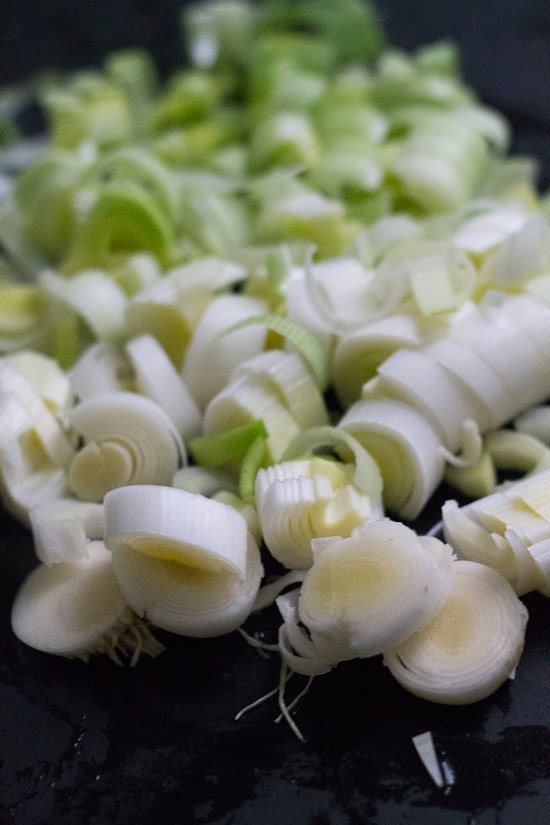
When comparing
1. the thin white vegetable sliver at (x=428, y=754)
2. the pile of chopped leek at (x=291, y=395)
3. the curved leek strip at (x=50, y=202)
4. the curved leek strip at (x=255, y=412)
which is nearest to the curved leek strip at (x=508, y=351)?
the pile of chopped leek at (x=291, y=395)

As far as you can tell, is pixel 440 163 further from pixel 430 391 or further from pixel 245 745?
pixel 245 745

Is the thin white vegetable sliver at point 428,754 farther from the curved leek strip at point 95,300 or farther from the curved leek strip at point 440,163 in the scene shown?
the curved leek strip at point 440,163

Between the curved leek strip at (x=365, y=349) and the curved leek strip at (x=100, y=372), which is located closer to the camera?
the curved leek strip at (x=365, y=349)

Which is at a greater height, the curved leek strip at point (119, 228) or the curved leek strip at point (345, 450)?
the curved leek strip at point (119, 228)

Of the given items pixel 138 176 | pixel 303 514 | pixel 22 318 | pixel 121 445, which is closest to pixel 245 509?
pixel 303 514

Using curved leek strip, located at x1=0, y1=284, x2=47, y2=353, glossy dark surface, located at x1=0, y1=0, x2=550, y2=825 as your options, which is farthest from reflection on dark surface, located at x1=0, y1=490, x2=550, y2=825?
curved leek strip, located at x1=0, y1=284, x2=47, y2=353

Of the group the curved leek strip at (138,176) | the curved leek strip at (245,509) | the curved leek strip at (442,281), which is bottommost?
the curved leek strip at (245,509)

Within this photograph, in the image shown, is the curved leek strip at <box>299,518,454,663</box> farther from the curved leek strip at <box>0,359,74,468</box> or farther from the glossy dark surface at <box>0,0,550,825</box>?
the curved leek strip at <box>0,359,74,468</box>

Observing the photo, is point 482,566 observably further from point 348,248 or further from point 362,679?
point 348,248

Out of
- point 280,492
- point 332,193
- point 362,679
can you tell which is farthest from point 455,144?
point 362,679
